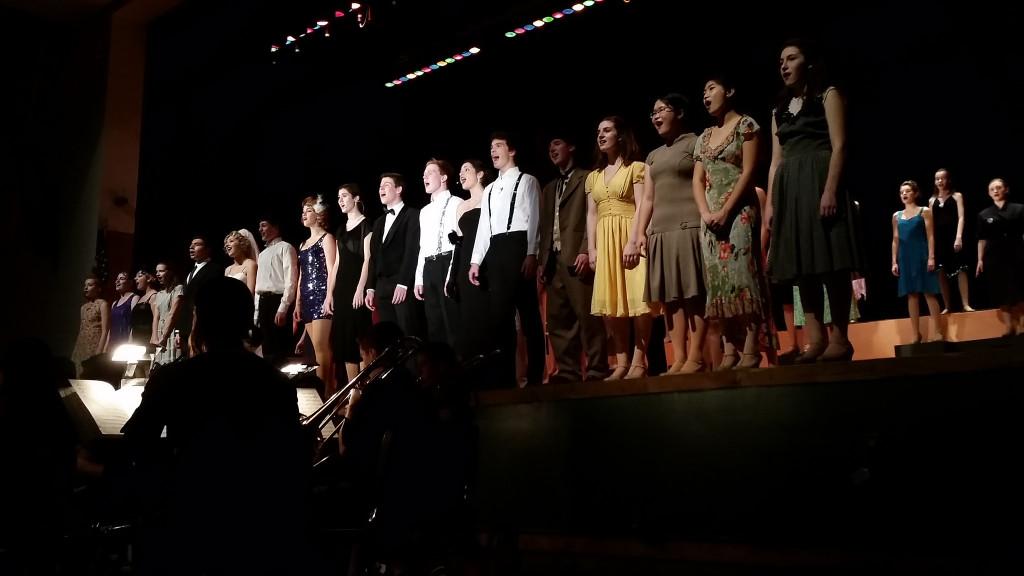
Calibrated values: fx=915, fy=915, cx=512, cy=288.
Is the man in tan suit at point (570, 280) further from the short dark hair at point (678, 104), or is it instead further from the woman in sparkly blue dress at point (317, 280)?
the woman in sparkly blue dress at point (317, 280)

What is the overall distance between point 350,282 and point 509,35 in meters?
2.29

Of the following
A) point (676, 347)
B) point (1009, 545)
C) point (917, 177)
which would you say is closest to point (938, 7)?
point (917, 177)

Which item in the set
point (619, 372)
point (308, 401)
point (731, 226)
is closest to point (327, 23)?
point (308, 401)

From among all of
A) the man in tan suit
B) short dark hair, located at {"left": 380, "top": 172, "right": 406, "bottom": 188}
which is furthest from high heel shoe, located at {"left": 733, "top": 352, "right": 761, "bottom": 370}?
short dark hair, located at {"left": 380, "top": 172, "right": 406, "bottom": 188}

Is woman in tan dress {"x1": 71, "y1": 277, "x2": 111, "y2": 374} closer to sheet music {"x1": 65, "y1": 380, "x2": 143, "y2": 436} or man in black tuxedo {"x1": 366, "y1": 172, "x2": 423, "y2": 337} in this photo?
man in black tuxedo {"x1": 366, "y1": 172, "x2": 423, "y2": 337}

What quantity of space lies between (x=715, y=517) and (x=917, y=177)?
16.7 feet

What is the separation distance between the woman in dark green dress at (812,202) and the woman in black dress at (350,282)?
3.43 m

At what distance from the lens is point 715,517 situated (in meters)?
4.33

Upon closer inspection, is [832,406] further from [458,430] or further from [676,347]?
[458,430]

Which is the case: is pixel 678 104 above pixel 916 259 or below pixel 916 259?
above

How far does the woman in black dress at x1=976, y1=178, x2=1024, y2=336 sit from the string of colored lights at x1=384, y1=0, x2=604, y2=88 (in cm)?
374

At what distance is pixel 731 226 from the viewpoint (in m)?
4.71

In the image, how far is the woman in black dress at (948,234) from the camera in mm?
7863

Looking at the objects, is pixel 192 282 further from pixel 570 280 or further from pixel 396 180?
pixel 570 280
